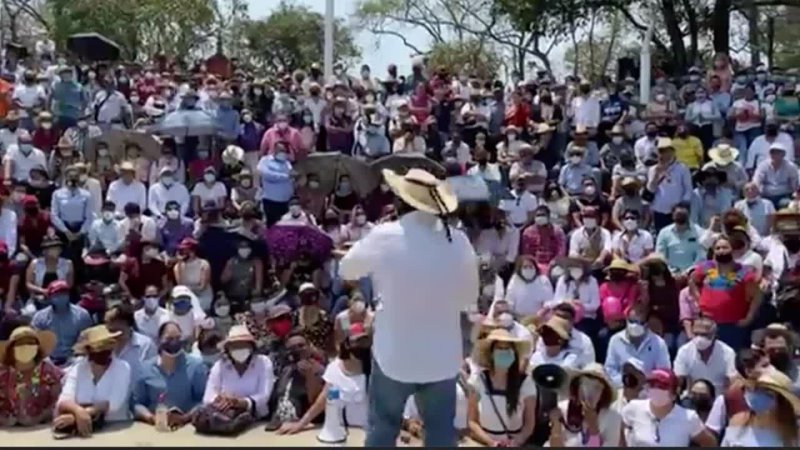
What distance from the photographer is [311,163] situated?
1644cm

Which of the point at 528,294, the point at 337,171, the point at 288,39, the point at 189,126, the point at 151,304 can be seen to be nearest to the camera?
the point at 151,304

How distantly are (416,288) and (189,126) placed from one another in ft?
38.3

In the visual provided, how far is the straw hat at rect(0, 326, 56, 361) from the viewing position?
10977 mm

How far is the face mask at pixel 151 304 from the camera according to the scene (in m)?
12.8

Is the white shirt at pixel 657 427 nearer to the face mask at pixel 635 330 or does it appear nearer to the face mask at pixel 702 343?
the face mask at pixel 702 343

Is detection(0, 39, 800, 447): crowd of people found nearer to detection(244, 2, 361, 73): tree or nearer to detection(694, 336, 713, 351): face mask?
detection(694, 336, 713, 351): face mask

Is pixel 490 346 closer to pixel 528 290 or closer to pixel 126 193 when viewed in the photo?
pixel 528 290

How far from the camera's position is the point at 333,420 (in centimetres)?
1058

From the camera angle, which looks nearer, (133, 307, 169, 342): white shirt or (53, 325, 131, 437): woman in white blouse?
(53, 325, 131, 437): woman in white blouse

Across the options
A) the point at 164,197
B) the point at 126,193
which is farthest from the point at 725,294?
the point at 126,193

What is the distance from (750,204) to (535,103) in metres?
5.54

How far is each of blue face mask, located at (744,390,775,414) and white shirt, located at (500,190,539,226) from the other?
742cm

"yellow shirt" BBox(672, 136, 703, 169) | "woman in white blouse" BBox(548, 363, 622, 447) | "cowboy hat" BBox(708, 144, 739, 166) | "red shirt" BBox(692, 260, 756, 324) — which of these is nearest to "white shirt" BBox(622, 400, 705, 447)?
"woman in white blouse" BBox(548, 363, 622, 447)

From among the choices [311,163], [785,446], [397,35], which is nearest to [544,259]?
[311,163]
